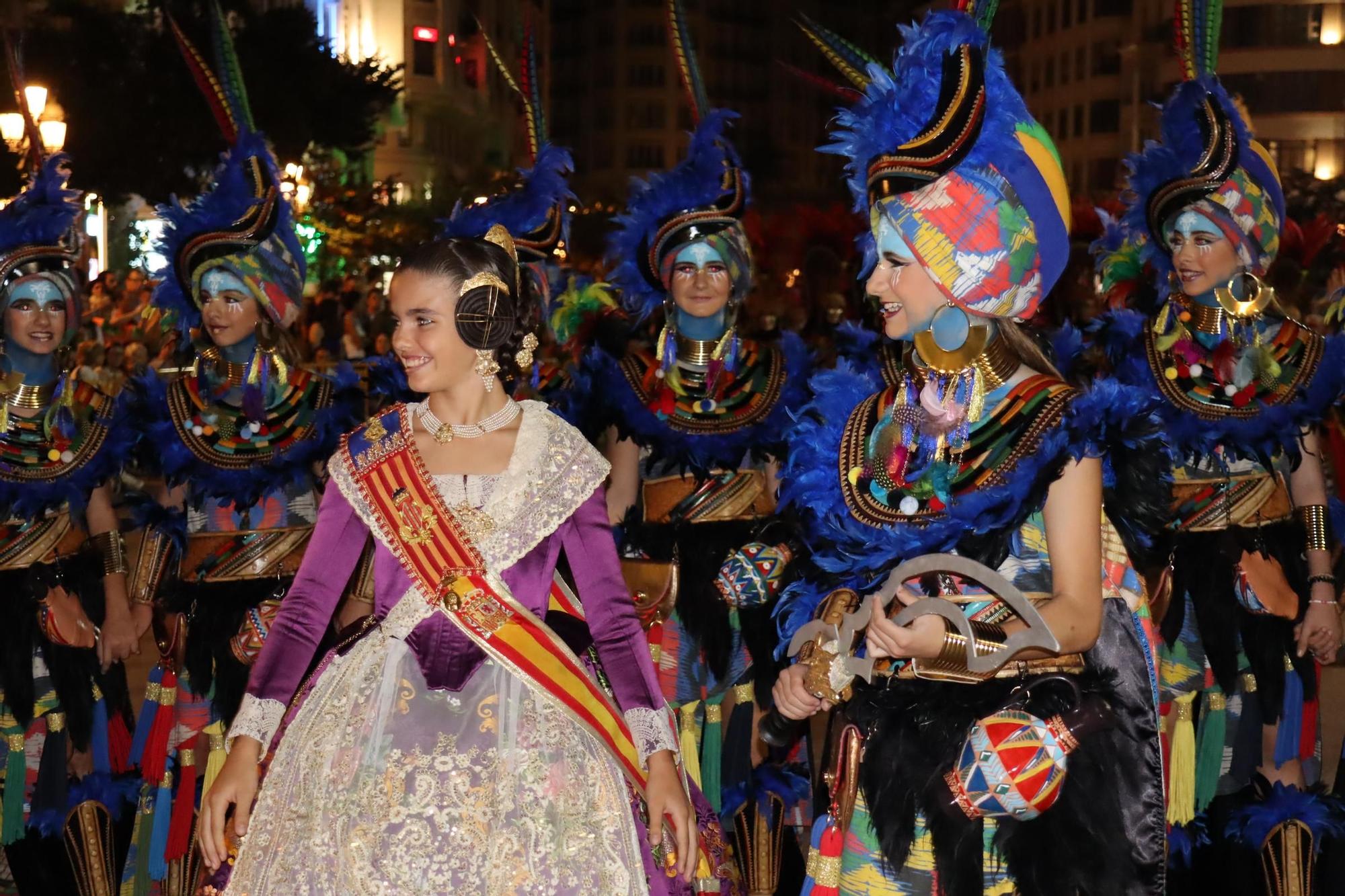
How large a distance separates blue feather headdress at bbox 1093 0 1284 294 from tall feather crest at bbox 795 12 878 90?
145 cm

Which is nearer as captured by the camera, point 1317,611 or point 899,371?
point 899,371

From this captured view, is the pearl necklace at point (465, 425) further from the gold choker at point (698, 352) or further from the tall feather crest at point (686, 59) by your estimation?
the tall feather crest at point (686, 59)

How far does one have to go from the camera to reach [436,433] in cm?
423

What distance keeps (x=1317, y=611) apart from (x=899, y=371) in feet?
7.01

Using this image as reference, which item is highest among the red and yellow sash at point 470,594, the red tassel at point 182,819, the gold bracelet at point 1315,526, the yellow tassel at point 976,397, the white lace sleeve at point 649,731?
the yellow tassel at point 976,397

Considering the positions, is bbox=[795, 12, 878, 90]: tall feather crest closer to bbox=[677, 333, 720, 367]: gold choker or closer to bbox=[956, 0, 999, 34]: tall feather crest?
bbox=[956, 0, 999, 34]: tall feather crest

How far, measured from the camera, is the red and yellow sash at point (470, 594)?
399 cm

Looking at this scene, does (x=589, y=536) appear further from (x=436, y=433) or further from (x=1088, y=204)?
(x=1088, y=204)

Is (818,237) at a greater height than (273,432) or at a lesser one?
greater

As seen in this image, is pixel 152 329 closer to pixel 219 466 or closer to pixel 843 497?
pixel 219 466

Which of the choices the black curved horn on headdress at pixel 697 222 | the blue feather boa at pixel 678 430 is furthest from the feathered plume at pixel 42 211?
the black curved horn on headdress at pixel 697 222

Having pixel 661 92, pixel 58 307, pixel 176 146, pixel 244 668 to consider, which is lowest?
pixel 244 668

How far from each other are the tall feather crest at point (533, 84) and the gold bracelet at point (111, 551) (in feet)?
7.94

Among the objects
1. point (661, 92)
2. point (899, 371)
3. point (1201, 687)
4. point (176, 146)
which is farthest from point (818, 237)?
point (661, 92)
